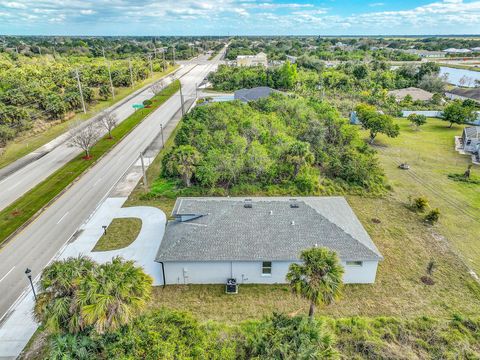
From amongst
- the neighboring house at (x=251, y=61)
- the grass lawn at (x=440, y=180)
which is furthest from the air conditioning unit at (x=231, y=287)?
the neighboring house at (x=251, y=61)

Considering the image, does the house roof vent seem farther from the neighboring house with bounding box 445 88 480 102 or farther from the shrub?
the neighboring house with bounding box 445 88 480 102

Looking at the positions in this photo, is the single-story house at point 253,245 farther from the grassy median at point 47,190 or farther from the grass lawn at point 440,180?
the grassy median at point 47,190

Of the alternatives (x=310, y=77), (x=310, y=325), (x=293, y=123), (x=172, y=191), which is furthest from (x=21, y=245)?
(x=310, y=77)

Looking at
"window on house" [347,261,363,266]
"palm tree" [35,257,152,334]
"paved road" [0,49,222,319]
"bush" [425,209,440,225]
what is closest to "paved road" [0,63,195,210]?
"paved road" [0,49,222,319]

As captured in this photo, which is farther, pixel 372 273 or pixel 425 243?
pixel 425 243

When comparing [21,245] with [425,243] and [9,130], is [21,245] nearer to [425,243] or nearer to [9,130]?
[9,130]

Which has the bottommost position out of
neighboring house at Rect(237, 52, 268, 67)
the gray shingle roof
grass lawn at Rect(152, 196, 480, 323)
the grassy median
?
grass lawn at Rect(152, 196, 480, 323)
